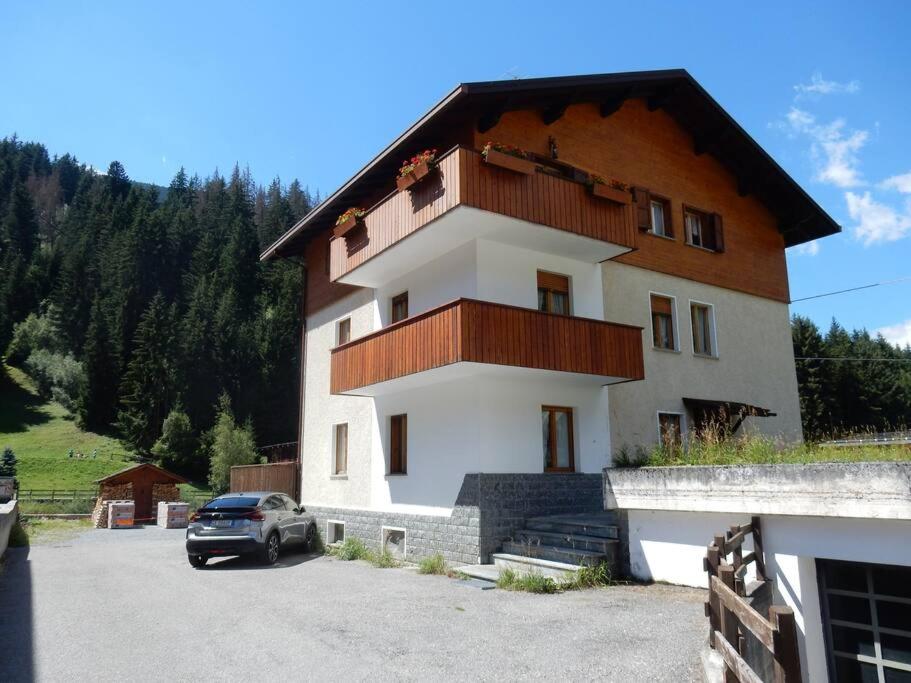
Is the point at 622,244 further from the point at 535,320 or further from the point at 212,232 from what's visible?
the point at 212,232

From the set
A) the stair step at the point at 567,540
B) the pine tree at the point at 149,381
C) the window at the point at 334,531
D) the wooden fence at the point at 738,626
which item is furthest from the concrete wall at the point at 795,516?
the pine tree at the point at 149,381

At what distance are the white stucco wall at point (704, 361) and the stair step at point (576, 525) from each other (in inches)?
120

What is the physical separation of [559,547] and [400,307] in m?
7.73

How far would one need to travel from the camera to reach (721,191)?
19359mm

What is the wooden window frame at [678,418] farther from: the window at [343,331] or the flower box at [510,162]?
the window at [343,331]

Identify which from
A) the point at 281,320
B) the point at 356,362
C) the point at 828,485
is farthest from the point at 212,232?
the point at 828,485

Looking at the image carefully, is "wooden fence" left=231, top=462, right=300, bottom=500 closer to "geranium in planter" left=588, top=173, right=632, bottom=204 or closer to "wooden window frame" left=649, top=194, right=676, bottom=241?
"geranium in planter" left=588, top=173, right=632, bottom=204

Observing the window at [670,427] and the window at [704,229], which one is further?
the window at [704,229]

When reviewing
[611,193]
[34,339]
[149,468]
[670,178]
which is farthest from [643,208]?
[34,339]

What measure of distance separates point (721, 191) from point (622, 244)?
260 inches

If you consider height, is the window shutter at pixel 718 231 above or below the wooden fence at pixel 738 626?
above

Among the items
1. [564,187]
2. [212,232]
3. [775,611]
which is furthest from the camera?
[212,232]

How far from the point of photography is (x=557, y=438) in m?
14.8

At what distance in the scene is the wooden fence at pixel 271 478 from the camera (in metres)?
21.0
